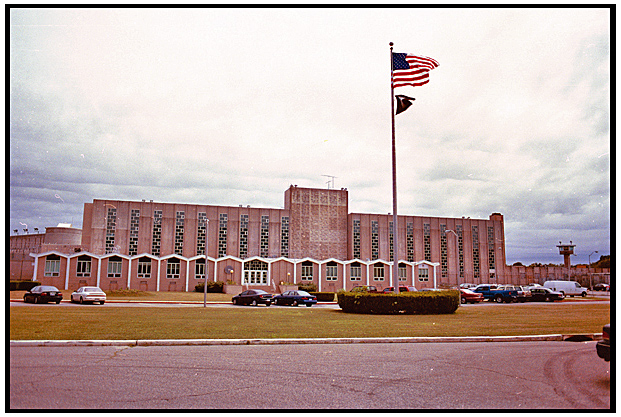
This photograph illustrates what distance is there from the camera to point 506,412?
6082mm

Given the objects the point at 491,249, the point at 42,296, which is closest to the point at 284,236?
the point at 491,249

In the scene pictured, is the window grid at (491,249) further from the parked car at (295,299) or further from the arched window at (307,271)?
the parked car at (295,299)

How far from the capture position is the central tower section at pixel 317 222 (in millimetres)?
81125

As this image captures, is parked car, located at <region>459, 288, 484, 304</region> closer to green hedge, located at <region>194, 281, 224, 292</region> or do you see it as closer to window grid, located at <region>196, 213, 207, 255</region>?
green hedge, located at <region>194, 281, 224, 292</region>

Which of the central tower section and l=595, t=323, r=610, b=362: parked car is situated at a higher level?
the central tower section

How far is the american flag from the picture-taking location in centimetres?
2238

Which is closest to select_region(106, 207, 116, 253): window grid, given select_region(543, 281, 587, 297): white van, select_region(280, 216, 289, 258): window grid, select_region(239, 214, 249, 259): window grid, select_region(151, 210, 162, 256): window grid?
select_region(151, 210, 162, 256): window grid

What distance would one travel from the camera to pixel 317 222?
270 feet

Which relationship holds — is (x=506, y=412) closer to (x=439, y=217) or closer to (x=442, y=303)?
(x=442, y=303)

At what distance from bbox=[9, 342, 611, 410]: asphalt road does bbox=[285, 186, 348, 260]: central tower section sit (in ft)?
230

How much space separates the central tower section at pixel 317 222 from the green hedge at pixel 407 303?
56.7 meters

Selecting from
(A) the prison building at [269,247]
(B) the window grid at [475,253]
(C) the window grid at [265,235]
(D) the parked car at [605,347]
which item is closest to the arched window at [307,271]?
(A) the prison building at [269,247]

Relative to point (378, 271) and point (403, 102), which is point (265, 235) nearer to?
point (378, 271)

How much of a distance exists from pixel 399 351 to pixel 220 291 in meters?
49.5
